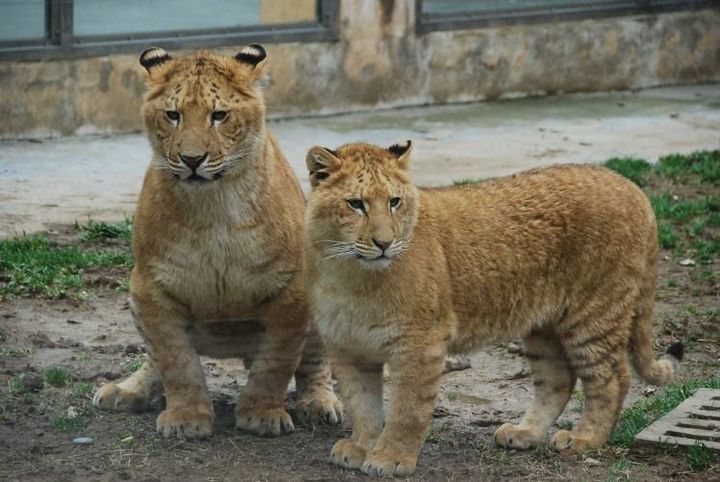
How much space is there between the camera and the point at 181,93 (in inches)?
246

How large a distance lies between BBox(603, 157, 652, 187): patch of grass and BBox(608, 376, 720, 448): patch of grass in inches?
164

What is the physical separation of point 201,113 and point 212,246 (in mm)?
565

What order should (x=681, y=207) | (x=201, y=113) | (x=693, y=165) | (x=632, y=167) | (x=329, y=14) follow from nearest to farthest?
(x=201, y=113) → (x=681, y=207) → (x=632, y=167) → (x=693, y=165) → (x=329, y=14)

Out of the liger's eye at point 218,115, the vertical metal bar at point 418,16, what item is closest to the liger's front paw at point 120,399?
the liger's eye at point 218,115

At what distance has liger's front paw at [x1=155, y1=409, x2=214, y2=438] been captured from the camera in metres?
6.37

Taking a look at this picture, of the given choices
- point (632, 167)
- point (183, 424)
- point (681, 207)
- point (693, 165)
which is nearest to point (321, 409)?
point (183, 424)

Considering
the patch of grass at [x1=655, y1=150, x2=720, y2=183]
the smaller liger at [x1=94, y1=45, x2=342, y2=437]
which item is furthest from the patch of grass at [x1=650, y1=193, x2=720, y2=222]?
the smaller liger at [x1=94, y1=45, x2=342, y2=437]

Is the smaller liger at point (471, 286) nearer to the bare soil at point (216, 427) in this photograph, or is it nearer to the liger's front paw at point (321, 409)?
the bare soil at point (216, 427)

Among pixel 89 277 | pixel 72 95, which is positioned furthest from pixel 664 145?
pixel 89 277

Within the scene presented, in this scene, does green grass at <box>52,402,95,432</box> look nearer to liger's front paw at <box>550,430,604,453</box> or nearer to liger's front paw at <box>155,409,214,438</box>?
liger's front paw at <box>155,409,214,438</box>

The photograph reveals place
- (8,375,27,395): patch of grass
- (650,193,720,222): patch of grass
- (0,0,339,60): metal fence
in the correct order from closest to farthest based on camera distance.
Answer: (8,375,27,395): patch of grass
(650,193,720,222): patch of grass
(0,0,339,60): metal fence

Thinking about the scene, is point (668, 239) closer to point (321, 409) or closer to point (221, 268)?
point (321, 409)

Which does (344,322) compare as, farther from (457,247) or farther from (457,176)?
(457,176)

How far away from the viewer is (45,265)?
29.0ft
